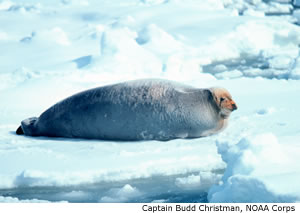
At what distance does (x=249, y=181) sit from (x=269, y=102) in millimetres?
2420

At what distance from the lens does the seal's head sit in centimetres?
404

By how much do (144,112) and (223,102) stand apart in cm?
60

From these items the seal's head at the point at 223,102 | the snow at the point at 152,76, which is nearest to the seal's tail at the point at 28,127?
the snow at the point at 152,76

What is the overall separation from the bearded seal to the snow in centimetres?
12

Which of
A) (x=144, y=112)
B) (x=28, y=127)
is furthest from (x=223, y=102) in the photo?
(x=28, y=127)

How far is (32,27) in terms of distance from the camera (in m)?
9.66

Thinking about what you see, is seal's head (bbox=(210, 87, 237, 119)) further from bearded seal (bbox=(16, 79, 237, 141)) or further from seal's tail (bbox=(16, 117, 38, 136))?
seal's tail (bbox=(16, 117, 38, 136))

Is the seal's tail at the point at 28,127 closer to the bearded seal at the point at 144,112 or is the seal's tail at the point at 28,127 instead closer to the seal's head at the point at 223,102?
the bearded seal at the point at 144,112

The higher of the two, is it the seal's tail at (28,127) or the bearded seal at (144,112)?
the bearded seal at (144,112)

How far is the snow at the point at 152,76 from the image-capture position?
112 inches

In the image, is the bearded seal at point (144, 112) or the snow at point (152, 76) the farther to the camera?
the bearded seal at point (144, 112)

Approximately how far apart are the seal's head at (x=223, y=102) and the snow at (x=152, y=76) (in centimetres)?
12

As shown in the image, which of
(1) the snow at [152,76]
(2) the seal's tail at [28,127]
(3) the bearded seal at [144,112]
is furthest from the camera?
(2) the seal's tail at [28,127]
